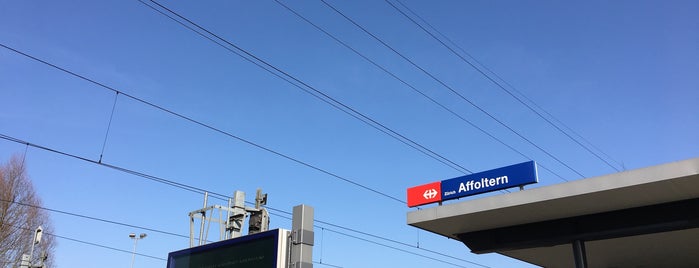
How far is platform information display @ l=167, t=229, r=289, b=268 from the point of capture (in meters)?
6.01

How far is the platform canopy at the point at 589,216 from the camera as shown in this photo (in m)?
10.5

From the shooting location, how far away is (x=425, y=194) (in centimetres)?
1550

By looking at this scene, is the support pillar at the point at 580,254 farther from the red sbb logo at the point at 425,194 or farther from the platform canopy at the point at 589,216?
the red sbb logo at the point at 425,194

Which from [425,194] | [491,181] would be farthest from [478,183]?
[425,194]

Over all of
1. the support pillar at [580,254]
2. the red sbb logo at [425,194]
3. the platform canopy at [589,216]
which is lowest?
the support pillar at [580,254]

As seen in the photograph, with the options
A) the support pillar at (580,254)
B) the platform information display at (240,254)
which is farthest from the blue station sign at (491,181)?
the platform information display at (240,254)

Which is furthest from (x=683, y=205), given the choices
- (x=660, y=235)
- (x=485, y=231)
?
(x=485, y=231)

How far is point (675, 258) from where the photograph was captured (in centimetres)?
1714

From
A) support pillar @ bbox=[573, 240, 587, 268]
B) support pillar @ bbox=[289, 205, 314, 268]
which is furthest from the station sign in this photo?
support pillar @ bbox=[289, 205, 314, 268]

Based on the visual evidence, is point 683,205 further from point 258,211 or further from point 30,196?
point 30,196

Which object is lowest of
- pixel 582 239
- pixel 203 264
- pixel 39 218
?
pixel 203 264

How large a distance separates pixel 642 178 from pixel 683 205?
1943 millimetres

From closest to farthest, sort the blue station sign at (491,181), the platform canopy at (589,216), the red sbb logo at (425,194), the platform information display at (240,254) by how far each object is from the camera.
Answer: the platform information display at (240,254) → the platform canopy at (589,216) → the blue station sign at (491,181) → the red sbb logo at (425,194)

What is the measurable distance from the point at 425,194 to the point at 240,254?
9.53 m
